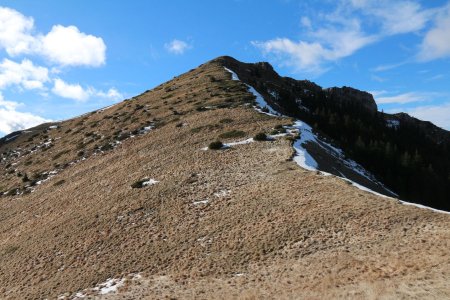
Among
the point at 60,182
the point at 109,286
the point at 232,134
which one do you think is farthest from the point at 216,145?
the point at 109,286

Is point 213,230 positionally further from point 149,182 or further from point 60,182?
point 60,182

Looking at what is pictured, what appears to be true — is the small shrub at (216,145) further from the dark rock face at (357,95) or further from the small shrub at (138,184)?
the dark rock face at (357,95)

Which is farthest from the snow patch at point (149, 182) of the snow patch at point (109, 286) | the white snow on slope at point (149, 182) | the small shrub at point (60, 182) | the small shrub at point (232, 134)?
the small shrub at point (60, 182)

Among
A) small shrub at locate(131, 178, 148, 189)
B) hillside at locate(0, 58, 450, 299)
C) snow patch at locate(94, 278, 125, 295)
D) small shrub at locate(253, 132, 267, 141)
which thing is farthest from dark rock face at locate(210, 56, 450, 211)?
snow patch at locate(94, 278, 125, 295)

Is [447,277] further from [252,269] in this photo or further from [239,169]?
[239,169]

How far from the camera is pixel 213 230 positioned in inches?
1147

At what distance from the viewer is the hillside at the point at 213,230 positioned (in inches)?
814

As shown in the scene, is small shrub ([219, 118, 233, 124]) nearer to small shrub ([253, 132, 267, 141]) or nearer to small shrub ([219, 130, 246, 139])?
small shrub ([219, 130, 246, 139])

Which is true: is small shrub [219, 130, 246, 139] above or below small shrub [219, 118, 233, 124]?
below

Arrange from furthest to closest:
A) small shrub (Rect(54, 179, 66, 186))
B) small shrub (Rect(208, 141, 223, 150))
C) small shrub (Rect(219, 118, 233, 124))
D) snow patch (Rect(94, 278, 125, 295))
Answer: small shrub (Rect(219, 118, 233, 124)) < small shrub (Rect(54, 179, 66, 186)) < small shrub (Rect(208, 141, 223, 150)) < snow patch (Rect(94, 278, 125, 295))

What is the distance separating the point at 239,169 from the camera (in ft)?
132

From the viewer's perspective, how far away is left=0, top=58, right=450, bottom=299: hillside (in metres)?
20.7

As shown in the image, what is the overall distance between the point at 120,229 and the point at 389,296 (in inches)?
879

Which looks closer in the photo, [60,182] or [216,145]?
[216,145]
